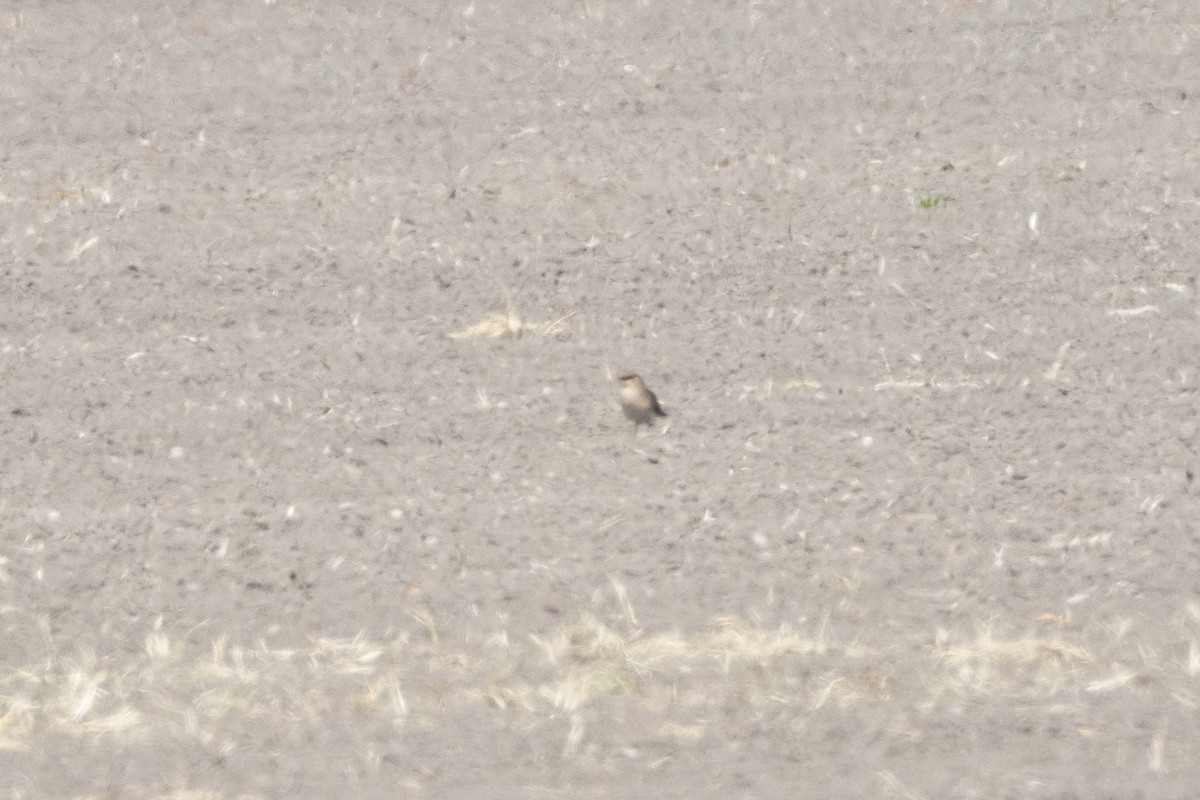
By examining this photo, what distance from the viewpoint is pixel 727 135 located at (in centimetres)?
416

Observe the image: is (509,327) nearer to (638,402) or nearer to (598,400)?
(598,400)

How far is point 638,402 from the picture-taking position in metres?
3.92

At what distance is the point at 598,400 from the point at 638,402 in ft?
0.43

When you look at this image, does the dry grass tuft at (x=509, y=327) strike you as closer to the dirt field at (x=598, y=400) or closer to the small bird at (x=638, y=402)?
the dirt field at (x=598, y=400)

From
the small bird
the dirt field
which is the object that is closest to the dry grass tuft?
the dirt field

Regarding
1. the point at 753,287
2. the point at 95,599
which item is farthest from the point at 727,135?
the point at 95,599

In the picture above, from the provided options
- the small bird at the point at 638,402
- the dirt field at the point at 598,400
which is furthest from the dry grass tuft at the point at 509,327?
the small bird at the point at 638,402

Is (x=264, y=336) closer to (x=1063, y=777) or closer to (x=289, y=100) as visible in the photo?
(x=289, y=100)

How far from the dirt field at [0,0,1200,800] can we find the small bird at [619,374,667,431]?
0.13 ft

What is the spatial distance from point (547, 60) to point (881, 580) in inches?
70.2

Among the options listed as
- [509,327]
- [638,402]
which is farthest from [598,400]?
[509,327]

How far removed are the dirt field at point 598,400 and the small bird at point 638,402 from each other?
41mm

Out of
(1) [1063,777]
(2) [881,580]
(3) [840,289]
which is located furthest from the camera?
(3) [840,289]

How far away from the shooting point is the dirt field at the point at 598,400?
3.64 m
